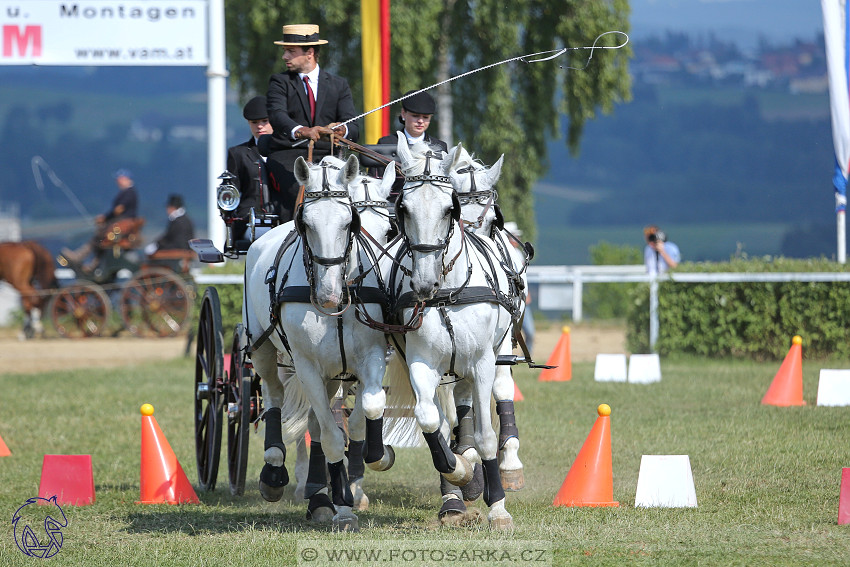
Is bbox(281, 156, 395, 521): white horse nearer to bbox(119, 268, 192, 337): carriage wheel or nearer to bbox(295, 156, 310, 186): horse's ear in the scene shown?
bbox(295, 156, 310, 186): horse's ear

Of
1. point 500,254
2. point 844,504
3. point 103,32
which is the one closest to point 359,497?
point 500,254

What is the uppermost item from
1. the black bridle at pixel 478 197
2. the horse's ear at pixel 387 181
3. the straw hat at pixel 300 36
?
the straw hat at pixel 300 36

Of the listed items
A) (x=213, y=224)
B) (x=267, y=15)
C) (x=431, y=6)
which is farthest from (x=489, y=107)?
(x=213, y=224)

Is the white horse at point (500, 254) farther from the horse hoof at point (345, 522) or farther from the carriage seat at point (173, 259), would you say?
the carriage seat at point (173, 259)

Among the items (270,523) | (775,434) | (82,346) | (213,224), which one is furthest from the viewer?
(82,346)

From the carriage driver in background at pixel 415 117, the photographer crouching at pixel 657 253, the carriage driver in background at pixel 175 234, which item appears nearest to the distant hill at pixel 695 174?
the carriage driver in background at pixel 175 234

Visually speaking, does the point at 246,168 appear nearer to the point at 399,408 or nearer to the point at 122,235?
the point at 399,408

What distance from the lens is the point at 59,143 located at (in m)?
70.4

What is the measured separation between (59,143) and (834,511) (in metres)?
69.6

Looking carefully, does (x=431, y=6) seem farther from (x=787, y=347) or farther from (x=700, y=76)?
(x=700, y=76)

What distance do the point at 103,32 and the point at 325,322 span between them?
959 cm

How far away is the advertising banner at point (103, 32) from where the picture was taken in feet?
46.2

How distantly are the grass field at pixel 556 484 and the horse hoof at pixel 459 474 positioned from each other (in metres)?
0.26

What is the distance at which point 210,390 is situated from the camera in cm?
780
